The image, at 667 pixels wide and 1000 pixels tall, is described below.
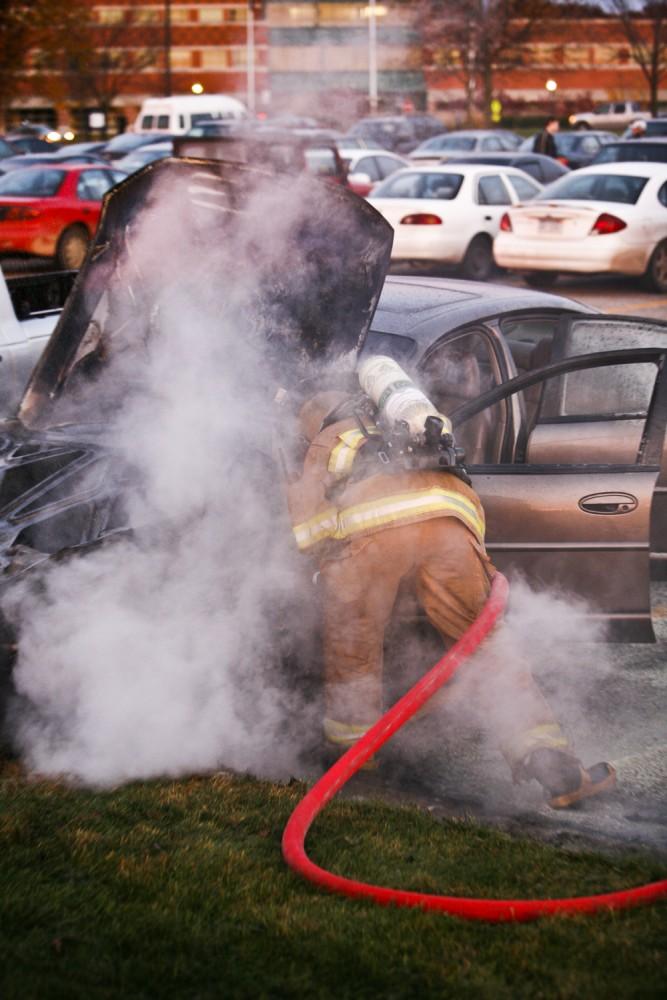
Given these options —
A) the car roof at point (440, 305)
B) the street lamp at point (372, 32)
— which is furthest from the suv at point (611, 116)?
the car roof at point (440, 305)

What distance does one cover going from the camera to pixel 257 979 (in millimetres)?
2697

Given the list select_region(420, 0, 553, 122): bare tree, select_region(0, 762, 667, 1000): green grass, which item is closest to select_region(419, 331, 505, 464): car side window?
select_region(0, 762, 667, 1000): green grass

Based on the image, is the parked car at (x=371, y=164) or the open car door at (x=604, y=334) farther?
the parked car at (x=371, y=164)

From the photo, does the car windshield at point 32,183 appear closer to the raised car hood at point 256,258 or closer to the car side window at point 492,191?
the car side window at point 492,191

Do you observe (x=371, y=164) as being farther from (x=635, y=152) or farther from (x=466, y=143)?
(x=635, y=152)

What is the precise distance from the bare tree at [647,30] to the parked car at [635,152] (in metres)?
24.3

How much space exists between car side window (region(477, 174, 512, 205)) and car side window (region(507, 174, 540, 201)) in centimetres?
25

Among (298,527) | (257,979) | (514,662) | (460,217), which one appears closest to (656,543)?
(514,662)

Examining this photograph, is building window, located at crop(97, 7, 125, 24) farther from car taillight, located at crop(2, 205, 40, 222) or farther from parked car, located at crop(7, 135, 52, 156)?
car taillight, located at crop(2, 205, 40, 222)

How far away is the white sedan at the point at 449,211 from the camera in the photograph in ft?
50.3

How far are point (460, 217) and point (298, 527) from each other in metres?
12.1

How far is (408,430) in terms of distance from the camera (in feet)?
12.8

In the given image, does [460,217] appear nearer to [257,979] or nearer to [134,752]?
[134,752]

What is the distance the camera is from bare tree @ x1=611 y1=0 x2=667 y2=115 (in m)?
40.5
